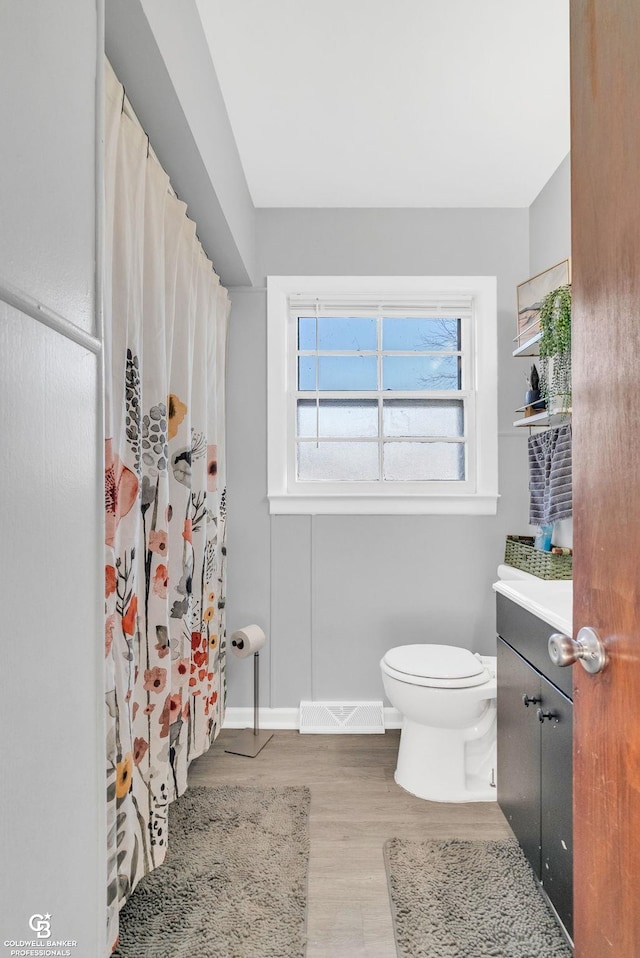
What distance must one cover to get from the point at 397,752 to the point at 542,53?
8.73 feet

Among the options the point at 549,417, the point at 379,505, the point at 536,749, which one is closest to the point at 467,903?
the point at 536,749

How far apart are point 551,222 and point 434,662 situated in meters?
1.98

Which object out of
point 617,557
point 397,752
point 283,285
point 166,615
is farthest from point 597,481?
point 283,285

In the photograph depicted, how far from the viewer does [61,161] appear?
78 centimetres

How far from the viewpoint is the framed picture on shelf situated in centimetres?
224

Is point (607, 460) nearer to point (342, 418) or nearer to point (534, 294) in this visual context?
point (534, 294)

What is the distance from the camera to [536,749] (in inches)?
61.5

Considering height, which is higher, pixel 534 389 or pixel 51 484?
pixel 534 389

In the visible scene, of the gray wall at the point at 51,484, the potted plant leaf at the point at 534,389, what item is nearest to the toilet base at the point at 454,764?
the potted plant leaf at the point at 534,389

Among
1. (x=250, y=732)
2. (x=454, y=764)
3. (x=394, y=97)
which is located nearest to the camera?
(x=394, y=97)

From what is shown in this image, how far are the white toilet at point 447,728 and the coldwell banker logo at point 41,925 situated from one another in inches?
61.2

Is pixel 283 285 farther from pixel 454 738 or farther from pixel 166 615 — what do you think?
pixel 454 738

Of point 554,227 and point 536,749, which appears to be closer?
point 536,749

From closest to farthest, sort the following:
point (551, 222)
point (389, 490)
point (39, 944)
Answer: point (39, 944) < point (551, 222) < point (389, 490)
